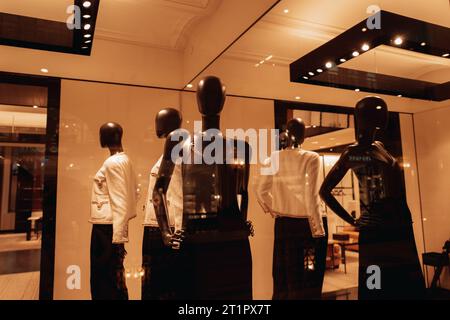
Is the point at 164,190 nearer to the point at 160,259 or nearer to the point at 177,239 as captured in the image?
the point at 177,239

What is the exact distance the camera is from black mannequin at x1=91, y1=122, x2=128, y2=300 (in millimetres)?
2580

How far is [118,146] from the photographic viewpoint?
270 centimetres

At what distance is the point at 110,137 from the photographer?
106 inches

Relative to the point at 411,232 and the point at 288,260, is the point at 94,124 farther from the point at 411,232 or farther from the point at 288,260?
the point at 411,232

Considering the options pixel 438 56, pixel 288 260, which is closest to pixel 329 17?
pixel 438 56

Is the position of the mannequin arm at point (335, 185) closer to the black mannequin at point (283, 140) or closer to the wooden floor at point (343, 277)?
the wooden floor at point (343, 277)

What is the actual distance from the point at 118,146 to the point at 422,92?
2091 millimetres

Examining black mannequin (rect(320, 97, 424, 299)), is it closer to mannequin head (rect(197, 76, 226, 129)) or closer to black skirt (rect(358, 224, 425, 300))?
black skirt (rect(358, 224, 425, 300))

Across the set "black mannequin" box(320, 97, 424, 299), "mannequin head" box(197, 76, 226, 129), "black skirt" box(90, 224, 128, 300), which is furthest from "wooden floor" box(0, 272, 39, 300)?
"black mannequin" box(320, 97, 424, 299)

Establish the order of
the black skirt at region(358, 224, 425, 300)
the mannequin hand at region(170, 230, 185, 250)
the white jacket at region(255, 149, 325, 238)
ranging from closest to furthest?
the black skirt at region(358, 224, 425, 300) < the mannequin hand at region(170, 230, 185, 250) < the white jacket at region(255, 149, 325, 238)

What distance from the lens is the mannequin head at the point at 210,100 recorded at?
1755mm

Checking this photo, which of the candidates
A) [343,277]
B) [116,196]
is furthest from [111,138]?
[343,277]

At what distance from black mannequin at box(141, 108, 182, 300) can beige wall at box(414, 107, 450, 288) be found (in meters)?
1.17

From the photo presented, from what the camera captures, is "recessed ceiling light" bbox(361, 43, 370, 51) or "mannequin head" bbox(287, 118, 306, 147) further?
"mannequin head" bbox(287, 118, 306, 147)
